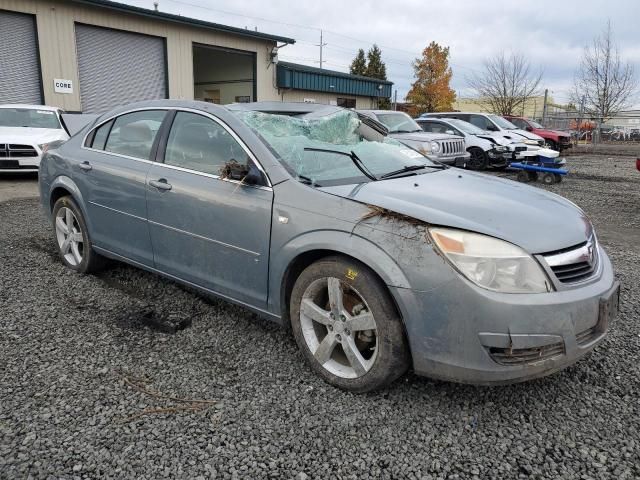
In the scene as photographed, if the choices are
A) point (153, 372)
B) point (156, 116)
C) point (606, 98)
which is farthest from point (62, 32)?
point (606, 98)

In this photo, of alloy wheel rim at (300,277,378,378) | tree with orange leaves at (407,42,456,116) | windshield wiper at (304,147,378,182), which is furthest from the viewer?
tree with orange leaves at (407,42,456,116)

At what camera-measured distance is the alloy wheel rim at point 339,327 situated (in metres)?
2.74

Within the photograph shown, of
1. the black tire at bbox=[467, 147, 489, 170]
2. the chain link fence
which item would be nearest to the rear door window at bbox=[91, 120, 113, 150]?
the black tire at bbox=[467, 147, 489, 170]

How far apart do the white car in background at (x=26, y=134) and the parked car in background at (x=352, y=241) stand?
734 cm

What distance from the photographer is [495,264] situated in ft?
7.91

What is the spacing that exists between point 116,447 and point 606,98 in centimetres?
3661

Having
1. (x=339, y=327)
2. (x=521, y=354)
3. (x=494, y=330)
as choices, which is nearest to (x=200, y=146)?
(x=339, y=327)

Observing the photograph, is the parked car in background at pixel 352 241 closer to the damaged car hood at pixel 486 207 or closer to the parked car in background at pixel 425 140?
the damaged car hood at pixel 486 207

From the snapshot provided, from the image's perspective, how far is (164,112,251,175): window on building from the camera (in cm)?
338

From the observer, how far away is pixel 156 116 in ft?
13.1

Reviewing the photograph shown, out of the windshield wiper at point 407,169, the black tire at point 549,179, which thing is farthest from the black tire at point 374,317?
the black tire at point 549,179

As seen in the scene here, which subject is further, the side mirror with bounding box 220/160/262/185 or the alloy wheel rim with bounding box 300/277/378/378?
the side mirror with bounding box 220/160/262/185

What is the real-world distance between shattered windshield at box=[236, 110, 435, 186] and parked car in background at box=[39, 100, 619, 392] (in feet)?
0.05

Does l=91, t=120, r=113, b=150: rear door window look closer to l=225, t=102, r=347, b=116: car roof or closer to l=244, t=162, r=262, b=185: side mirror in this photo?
l=225, t=102, r=347, b=116: car roof
